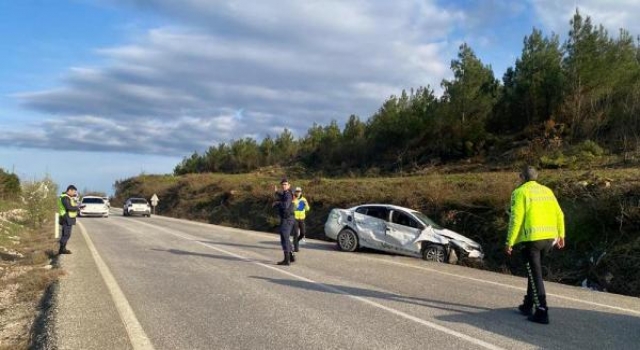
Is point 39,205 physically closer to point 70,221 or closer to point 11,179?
point 70,221

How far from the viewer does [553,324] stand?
7020 mm

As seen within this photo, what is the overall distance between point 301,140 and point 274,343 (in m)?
61.7

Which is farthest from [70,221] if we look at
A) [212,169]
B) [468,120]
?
[212,169]

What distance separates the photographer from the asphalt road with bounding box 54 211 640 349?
607cm

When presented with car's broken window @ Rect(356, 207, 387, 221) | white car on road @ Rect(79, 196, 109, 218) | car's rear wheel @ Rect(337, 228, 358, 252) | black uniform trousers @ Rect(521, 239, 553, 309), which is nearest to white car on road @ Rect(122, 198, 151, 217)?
white car on road @ Rect(79, 196, 109, 218)

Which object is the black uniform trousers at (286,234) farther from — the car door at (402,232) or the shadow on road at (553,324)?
the car door at (402,232)

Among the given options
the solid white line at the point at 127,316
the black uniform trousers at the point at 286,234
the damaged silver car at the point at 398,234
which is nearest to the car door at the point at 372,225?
the damaged silver car at the point at 398,234

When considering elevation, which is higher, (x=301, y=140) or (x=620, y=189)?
(x=301, y=140)

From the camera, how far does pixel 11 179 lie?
53.3 metres

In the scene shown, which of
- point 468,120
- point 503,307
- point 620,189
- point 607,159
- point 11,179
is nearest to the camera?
point 503,307

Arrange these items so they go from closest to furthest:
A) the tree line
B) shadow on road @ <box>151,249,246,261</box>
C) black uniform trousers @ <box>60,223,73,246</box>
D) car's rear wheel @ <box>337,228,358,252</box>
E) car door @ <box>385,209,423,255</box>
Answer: shadow on road @ <box>151,249,246,261</box> → black uniform trousers @ <box>60,223,73,246</box> → car door @ <box>385,209,423,255</box> → car's rear wheel @ <box>337,228,358,252</box> → the tree line

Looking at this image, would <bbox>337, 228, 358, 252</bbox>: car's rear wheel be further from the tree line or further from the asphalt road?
the tree line

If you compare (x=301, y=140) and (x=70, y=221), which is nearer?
(x=70, y=221)

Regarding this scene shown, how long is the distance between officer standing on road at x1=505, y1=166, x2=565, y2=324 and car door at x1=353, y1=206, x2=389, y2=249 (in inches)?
319
